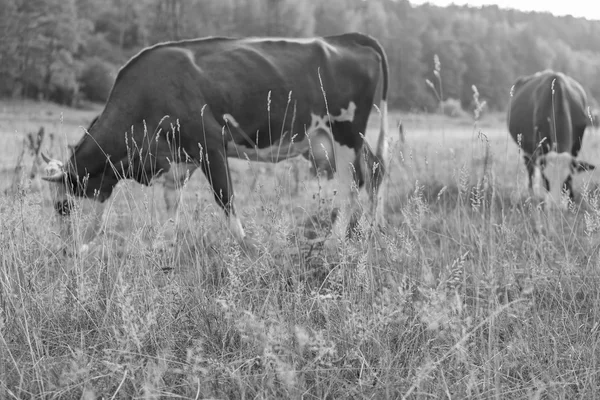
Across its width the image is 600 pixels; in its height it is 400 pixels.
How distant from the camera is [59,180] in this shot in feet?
15.4

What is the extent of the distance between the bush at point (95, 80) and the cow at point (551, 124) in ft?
114

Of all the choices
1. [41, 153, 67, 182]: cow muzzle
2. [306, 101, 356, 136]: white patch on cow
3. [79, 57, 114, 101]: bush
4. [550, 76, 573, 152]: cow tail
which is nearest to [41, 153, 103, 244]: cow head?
[41, 153, 67, 182]: cow muzzle

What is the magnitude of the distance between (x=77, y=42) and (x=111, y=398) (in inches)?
1640

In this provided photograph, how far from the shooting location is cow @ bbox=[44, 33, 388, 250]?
4934 millimetres

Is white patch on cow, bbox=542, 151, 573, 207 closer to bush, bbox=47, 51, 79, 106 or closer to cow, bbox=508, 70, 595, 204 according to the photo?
cow, bbox=508, 70, 595, 204

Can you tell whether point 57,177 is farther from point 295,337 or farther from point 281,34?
point 281,34

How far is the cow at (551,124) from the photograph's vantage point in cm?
556

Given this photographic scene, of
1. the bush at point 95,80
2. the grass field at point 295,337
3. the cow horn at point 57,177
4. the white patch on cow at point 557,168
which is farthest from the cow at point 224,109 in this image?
the bush at point 95,80

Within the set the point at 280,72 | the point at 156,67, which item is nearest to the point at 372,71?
the point at 280,72

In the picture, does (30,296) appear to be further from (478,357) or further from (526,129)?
(526,129)

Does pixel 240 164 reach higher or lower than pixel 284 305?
lower

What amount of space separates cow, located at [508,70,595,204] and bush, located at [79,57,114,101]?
1364 inches

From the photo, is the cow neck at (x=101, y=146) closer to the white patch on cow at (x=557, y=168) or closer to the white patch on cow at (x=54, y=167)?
the white patch on cow at (x=54, y=167)

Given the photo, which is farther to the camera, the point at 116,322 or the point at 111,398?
the point at 116,322
